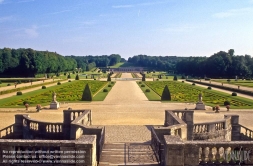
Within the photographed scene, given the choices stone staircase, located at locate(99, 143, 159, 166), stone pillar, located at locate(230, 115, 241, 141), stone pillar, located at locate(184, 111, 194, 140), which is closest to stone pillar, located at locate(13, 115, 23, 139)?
stone staircase, located at locate(99, 143, 159, 166)

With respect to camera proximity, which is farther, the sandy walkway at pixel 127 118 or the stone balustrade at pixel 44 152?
the sandy walkway at pixel 127 118

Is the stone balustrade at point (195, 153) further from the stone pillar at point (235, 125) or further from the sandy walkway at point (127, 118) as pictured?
the stone pillar at point (235, 125)

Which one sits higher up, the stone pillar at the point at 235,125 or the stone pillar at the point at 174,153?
the stone pillar at the point at 174,153

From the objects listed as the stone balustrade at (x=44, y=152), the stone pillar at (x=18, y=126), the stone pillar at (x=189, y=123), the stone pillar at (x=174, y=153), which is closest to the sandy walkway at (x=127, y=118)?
the stone pillar at (x=189, y=123)

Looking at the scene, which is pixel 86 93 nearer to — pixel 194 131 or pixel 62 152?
pixel 194 131

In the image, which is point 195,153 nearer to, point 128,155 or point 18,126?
point 128,155

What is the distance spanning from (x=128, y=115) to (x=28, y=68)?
252 ft

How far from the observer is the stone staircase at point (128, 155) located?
10.8 metres

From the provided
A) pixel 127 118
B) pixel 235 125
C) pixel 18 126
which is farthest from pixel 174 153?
pixel 127 118

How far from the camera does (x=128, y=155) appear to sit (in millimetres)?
12102

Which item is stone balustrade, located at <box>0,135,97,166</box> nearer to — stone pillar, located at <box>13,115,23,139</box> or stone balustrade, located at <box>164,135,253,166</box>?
stone balustrade, located at <box>164,135,253,166</box>

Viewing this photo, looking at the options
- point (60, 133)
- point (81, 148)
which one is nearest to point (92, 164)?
point (81, 148)

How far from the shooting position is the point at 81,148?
25.8ft

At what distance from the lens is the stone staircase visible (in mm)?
10812
